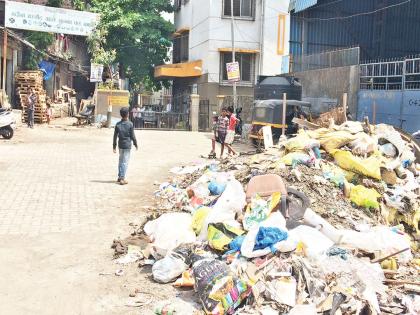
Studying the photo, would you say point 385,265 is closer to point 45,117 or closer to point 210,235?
point 210,235

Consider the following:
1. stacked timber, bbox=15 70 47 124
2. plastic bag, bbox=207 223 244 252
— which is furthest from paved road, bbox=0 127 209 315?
stacked timber, bbox=15 70 47 124

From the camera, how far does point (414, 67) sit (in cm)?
1588

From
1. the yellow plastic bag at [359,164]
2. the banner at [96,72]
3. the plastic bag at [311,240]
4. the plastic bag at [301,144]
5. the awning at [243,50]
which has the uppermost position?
the awning at [243,50]

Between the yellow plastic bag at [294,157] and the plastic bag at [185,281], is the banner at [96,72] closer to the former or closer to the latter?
the yellow plastic bag at [294,157]

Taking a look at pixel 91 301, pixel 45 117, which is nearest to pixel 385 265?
pixel 91 301

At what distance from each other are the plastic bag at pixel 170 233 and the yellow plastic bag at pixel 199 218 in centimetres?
6

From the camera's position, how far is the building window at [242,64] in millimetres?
30844

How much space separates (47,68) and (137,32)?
6.78m

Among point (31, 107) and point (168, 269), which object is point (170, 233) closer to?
point (168, 269)

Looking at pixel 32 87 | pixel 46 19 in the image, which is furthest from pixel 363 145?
pixel 32 87

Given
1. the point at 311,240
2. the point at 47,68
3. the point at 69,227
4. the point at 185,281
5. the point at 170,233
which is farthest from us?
the point at 47,68

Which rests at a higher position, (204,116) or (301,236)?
(204,116)

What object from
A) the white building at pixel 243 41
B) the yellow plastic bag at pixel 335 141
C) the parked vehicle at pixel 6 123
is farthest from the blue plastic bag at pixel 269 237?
the white building at pixel 243 41

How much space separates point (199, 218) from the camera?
22.4 feet
